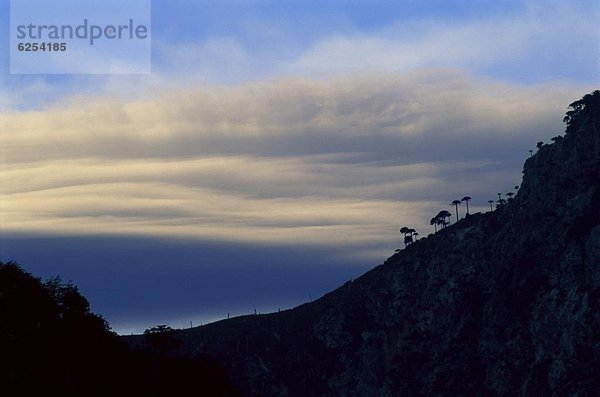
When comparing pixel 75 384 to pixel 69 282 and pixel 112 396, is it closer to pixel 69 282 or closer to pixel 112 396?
pixel 112 396

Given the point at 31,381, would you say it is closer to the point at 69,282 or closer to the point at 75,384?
the point at 75,384

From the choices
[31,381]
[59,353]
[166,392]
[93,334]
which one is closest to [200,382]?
[166,392]

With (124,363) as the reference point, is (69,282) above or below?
above

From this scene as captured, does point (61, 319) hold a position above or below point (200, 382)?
above

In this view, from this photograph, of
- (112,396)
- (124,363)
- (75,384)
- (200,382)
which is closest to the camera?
(75,384)

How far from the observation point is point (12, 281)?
127750 mm

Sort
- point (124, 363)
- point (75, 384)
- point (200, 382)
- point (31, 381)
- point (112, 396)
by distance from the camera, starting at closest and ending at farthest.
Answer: point (31, 381) < point (75, 384) < point (112, 396) < point (124, 363) < point (200, 382)

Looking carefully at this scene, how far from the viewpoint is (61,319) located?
439 feet

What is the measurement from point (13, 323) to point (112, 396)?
696 inches

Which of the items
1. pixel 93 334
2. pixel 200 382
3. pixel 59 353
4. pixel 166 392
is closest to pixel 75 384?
pixel 59 353

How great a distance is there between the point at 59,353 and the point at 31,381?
13546 mm

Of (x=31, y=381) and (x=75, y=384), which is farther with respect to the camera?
(x=75, y=384)

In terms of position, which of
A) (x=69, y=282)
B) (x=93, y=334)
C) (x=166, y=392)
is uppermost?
(x=69, y=282)

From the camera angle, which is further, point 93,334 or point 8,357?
point 93,334
